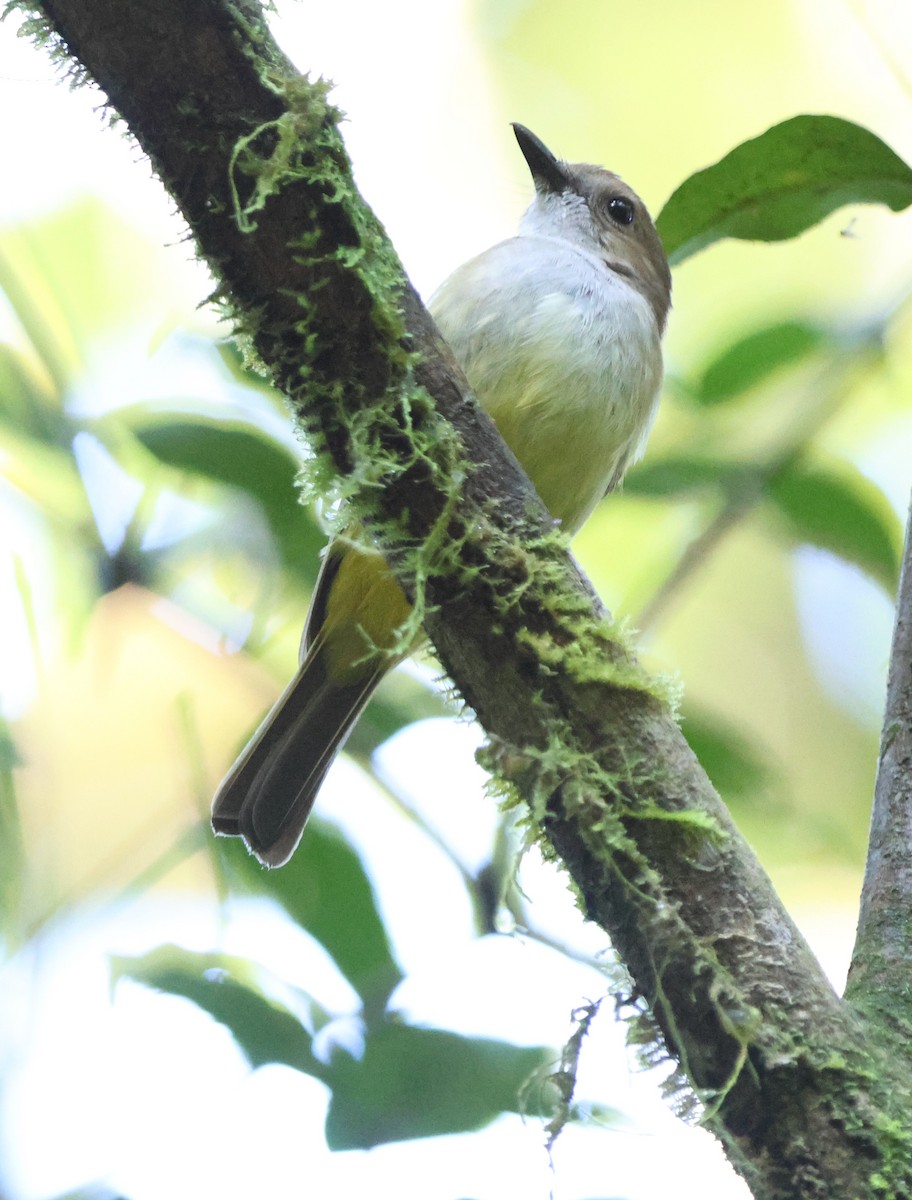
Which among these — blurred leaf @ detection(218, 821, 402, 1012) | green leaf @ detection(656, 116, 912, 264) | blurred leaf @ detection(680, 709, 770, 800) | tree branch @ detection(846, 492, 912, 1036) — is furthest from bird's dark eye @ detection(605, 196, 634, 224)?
blurred leaf @ detection(218, 821, 402, 1012)

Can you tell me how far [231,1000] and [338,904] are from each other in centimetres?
31

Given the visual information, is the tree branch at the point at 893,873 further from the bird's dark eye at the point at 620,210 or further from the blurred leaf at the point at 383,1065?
the bird's dark eye at the point at 620,210

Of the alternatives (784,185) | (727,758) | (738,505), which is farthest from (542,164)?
(727,758)

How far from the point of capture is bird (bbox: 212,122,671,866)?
2.88 metres

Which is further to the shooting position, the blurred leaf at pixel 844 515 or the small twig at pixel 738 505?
the small twig at pixel 738 505

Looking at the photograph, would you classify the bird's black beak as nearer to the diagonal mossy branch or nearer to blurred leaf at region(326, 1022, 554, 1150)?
the diagonal mossy branch

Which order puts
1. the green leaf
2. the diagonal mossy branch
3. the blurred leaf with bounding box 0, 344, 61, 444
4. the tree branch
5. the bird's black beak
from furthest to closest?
the bird's black beak < the blurred leaf with bounding box 0, 344, 61, 444 < the green leaf < the tree branch < the diagonal mossy branch

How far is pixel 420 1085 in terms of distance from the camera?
2.47 metres

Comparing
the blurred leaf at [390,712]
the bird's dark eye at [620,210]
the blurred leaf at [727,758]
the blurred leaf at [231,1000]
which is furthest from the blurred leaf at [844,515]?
the blurred leaf at [231,1000]

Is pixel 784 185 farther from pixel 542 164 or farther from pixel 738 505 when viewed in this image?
pixel 542 164

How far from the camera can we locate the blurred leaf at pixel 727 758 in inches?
113

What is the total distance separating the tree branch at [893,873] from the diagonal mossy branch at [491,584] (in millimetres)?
240

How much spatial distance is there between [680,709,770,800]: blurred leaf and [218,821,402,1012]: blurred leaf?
803 millimetres

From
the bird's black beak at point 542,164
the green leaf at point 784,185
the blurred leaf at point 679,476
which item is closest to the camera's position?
the green leaf at point 784,185
